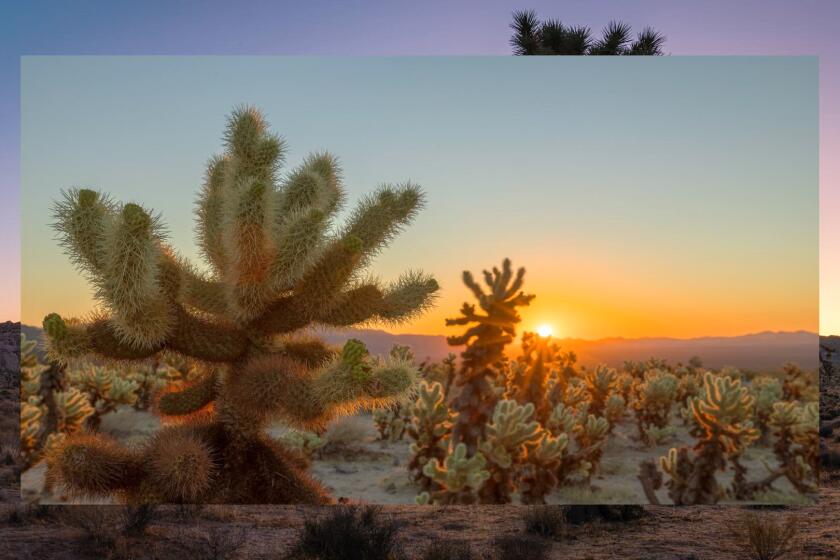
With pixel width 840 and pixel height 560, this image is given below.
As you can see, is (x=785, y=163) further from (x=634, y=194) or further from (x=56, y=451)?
(x=56, y=451)

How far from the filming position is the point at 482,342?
5992 mm

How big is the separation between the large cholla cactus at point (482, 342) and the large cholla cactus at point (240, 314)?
3.35ft

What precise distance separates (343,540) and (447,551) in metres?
0.70

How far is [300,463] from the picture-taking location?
519cm

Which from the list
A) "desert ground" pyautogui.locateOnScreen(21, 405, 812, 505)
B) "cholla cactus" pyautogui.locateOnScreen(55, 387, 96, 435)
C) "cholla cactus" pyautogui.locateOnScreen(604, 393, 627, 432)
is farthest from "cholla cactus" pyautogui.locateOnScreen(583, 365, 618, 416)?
"cholla cactus" pyautogui.locateOnScreen(55, 387, 96, 435)

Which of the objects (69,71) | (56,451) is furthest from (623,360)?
(69,71)

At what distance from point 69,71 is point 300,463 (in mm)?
3556

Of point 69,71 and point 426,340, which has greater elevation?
point 69,71

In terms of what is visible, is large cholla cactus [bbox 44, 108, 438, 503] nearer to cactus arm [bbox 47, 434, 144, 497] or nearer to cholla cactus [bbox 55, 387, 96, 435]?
cactus arm [bbox 47, 434, 144, 497]

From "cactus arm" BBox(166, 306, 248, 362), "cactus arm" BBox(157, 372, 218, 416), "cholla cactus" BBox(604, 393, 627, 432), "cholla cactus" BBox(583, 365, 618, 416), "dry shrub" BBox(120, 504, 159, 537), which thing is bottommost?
"dry shrub" BBox(120, 504, 159, 537)

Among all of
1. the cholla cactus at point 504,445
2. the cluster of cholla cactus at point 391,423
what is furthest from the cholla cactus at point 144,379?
the cholla cactus at point 504,445

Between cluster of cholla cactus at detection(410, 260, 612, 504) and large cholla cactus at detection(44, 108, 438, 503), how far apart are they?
42.2 inches

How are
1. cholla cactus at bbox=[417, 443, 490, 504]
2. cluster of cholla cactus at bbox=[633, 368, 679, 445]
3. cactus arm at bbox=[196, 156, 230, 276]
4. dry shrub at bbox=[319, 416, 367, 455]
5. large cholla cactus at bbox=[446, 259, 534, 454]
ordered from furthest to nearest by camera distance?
cluster of cholla cactus at bbox=[633, 368, 679, 445]
dry shrub at bbox=[319, 416, 367, 455]
large cholla cactus at bbox=[446, 259, 534, 454]
cholla cactus at bbox=[417, 443, 490, 504]
cactus arm at bbox=[196, 156, 230, 276]

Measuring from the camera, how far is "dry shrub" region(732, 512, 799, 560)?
219 inches
